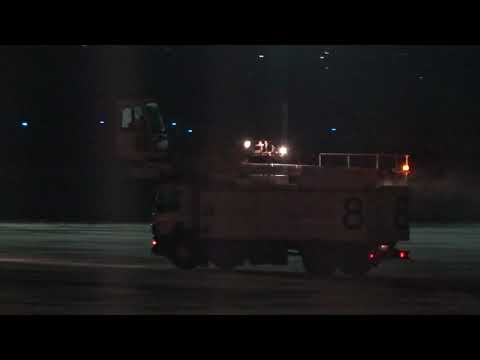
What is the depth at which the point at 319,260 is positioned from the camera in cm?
2719

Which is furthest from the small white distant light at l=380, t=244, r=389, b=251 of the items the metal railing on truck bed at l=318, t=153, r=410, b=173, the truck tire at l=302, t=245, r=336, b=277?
the metal railing on truck bed at l=318, t=153, r=410, b=173

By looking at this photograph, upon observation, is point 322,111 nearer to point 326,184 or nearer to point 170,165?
point 170,165

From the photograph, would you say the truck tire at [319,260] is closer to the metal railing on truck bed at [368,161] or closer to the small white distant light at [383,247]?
the small white distant light at [383,247]

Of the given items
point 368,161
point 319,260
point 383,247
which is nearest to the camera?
point 383,247

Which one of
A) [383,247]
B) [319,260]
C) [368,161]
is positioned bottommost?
[319,260]

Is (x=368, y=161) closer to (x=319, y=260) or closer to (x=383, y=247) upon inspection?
(x=319, y=260)

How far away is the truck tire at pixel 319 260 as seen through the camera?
27.1 m

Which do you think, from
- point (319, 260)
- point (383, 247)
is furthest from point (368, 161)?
point (383, 247)

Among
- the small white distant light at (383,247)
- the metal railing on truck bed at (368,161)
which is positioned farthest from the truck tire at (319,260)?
the metal railing on truck bed at (368,161)

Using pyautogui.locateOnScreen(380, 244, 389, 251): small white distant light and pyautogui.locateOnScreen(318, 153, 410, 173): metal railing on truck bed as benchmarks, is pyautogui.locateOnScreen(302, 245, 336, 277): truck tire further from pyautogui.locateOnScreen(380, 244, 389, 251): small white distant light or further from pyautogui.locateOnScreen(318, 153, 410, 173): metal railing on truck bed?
pyautogui.locateOnScreen(318, 153, 410, 173): metal railing on truck bed
